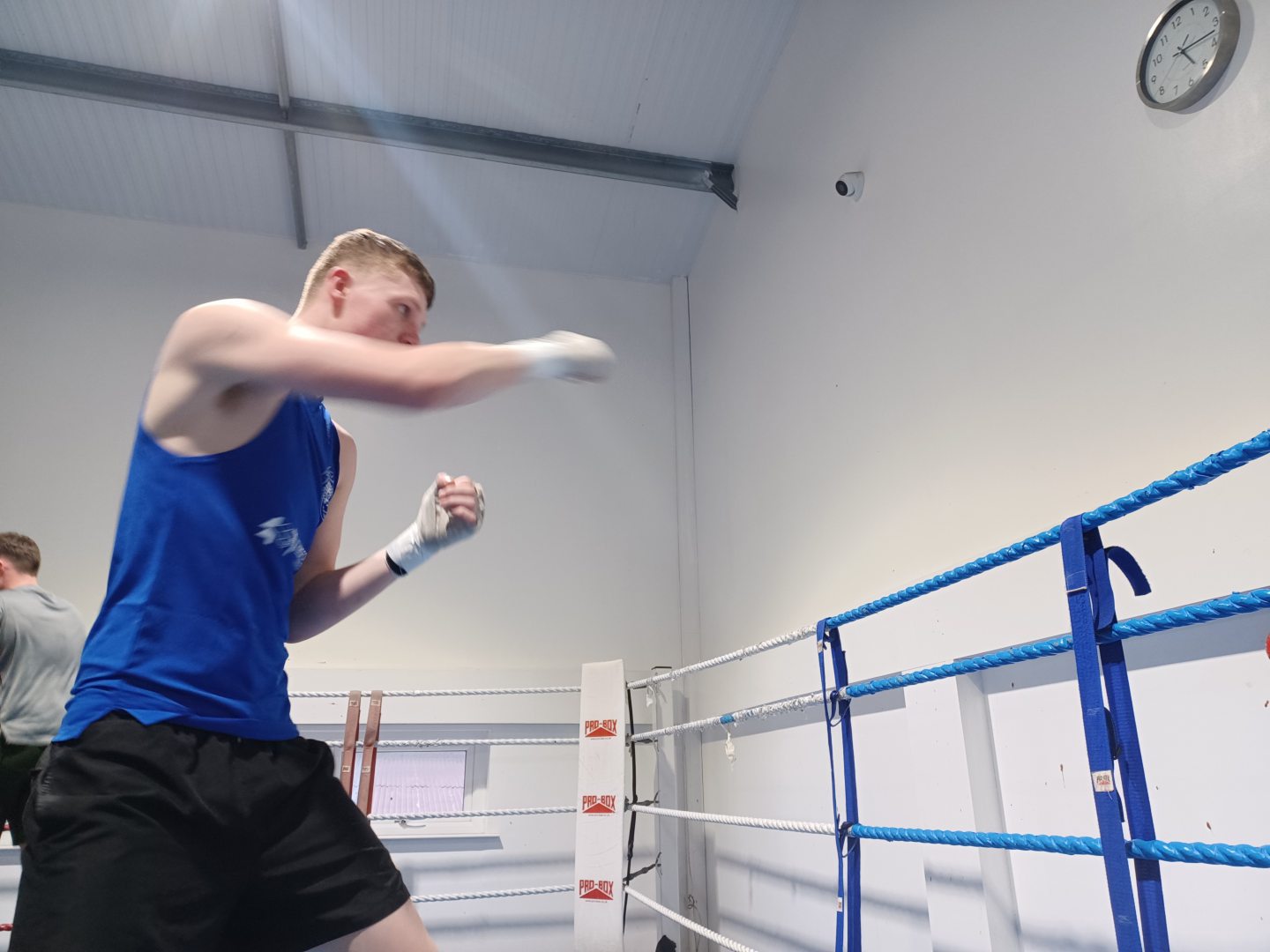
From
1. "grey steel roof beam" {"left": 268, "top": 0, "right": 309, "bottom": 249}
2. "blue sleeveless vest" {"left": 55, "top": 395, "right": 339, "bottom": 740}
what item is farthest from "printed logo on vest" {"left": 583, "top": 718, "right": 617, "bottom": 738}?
"grey steel roof beam" {"left": 268, "top": 0, "right": 309, "bottom": 249}

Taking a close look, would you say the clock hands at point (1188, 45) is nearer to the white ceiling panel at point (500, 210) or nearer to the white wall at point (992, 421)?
the white wall at point (992, 421)

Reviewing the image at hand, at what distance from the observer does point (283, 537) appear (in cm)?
90

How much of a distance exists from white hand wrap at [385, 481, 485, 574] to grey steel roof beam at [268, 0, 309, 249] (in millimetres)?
2709

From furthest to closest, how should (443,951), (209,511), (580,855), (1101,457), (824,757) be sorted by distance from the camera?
(443,951), (580,855), (824,757), (1101,457), (209,511)

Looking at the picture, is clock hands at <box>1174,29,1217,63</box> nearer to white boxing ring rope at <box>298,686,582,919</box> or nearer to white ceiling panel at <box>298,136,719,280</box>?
white boxing ring rope at <box>298,686,582,919</box>

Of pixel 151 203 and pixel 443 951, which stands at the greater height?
pixel 151 203

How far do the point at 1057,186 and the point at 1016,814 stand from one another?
4.00ft

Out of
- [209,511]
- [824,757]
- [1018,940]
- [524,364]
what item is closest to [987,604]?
[1018,940]

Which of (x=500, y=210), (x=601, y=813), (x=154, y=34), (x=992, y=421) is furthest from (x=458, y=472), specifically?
(x=992, y=421)

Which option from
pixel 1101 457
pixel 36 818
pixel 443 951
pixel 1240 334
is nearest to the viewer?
pixel 36 818

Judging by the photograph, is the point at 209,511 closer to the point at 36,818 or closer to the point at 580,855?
the point at 36,818

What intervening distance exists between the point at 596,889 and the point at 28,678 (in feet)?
5.46

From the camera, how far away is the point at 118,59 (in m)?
3.23

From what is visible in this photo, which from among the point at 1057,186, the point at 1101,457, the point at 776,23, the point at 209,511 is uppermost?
the point at 776,23
